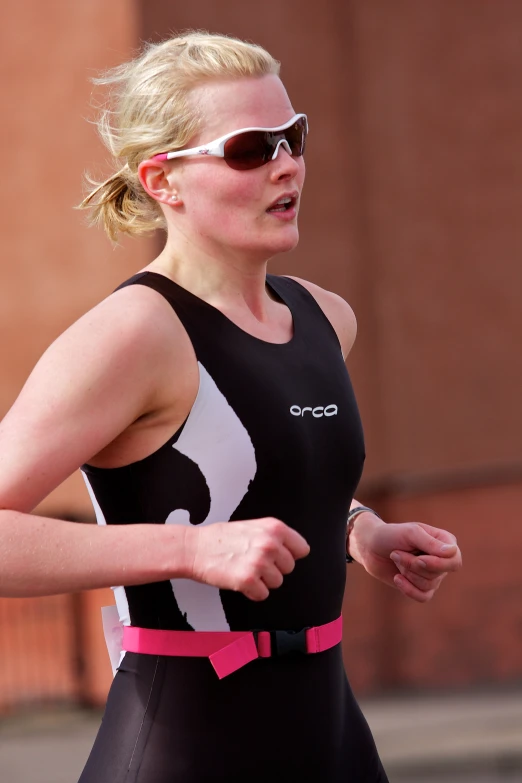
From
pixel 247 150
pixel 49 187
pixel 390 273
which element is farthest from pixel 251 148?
pixel 390 273

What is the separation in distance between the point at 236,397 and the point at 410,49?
7.64 m

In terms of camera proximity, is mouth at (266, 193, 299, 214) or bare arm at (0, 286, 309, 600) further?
mouth at (266, 193, 299, 214)

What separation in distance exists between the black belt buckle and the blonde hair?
2.76 feet

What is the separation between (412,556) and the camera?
7.66ft

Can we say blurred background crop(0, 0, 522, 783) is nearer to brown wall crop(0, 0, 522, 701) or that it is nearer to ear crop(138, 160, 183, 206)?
brown wall crop(0, 0, 522, 701)

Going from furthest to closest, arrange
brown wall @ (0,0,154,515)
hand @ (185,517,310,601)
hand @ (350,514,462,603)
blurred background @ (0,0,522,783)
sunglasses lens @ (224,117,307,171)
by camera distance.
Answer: blurred background @ (0,0,522,783) → brown wall @ (0,0,154,515) → hand @ (350,514,462,603) → sunglasses lens @ (224,117,307,171) → hand @ (185,517,310,601)

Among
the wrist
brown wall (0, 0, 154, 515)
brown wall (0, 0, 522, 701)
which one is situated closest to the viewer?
the wrist

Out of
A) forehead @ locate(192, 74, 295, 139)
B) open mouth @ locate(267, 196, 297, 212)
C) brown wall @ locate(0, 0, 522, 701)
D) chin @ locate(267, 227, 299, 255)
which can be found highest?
forehead @ locate(192, 74, 295, 139)

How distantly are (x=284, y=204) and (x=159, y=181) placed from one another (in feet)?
0.79

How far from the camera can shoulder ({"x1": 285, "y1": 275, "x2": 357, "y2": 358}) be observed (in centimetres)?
264

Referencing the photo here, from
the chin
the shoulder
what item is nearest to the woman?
the chin

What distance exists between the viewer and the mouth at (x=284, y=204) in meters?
2.23

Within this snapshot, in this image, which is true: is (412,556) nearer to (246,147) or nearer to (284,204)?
(284,204)

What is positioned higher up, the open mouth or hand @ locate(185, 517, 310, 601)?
the open mouth
